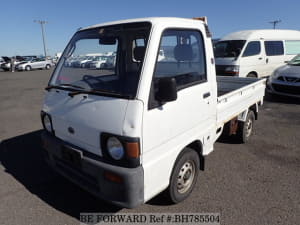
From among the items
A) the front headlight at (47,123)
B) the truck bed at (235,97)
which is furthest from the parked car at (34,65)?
the front headlight at (47,123)

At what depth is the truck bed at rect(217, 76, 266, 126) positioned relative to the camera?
3315 mm

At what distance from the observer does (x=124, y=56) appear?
296cm

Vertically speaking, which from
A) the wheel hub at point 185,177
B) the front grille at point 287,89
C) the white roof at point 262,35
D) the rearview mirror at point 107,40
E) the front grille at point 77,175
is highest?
the white roof at point 262,35

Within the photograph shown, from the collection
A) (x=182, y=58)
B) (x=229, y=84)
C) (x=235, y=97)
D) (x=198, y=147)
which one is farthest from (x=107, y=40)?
(x=229, y=84)

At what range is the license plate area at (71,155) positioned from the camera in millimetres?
2328

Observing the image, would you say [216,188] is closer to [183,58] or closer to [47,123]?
[183,58]

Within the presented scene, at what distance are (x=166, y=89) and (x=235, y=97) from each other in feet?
6.92

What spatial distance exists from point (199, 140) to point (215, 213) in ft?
2.82

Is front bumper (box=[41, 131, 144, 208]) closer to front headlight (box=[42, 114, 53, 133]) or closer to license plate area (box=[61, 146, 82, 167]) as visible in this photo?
license plate area (box=[61, 146, 82, 167])

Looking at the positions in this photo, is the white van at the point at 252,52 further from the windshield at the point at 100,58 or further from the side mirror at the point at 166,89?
the side mirror at the point at 166,89

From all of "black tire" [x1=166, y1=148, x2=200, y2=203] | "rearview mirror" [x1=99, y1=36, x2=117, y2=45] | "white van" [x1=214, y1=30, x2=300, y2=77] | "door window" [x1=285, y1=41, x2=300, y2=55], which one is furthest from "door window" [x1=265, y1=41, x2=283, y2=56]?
"rearview mirror" [x1=99, y1=36, x2=117, y2=45]

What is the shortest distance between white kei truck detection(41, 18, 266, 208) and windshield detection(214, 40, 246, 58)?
6.43 metres

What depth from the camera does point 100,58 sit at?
288 centimetres

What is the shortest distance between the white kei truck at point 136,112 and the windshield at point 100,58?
0.01m
